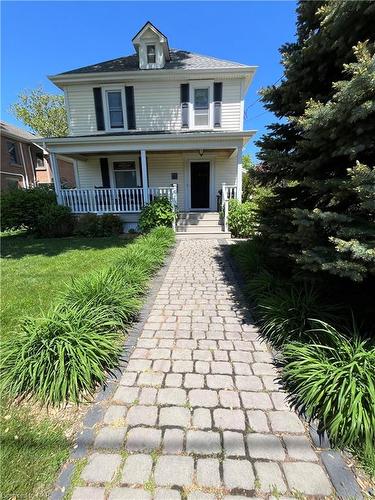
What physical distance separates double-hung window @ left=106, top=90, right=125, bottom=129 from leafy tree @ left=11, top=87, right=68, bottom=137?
23.3 meters

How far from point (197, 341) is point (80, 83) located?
13182mm

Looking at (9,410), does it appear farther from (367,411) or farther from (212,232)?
(212,232)

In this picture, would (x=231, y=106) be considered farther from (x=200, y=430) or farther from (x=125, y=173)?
(x=200, y=430)

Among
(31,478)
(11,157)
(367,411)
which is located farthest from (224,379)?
(11,157)

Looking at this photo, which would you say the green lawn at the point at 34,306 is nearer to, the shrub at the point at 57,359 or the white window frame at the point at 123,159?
the shrub at the point at 57,359

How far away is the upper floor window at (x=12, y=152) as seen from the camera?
75.0ft

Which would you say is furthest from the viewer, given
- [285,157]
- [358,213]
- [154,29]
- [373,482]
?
[154,29]

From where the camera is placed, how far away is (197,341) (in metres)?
3.27

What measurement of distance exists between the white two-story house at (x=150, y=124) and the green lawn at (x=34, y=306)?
2955mm

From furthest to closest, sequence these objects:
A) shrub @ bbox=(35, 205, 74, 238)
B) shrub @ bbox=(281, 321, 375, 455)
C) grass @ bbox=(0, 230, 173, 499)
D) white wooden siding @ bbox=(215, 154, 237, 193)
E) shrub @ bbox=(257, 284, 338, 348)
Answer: white wooden siding @ bbox=(215, 154, 237, 193)
shrub @ bbox=(35, 205, 74, 238)
shrub @ bbox=(257, 284, 338, 348)
shrub @ bbox=(281, 321, 375, 455)
grass @ bbox=(0, 230, 173, 499)

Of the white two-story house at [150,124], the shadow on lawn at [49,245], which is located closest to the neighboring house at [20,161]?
the white two-story house at [150,124]

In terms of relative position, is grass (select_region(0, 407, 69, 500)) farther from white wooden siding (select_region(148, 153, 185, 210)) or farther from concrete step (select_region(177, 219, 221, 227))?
white wooden siding (select_region(148, 153, 185, 210))

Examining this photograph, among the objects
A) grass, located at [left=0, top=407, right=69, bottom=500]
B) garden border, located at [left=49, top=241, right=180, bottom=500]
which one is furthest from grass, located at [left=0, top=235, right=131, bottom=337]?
grass, located at [left=0, top=407, right=69, bottom=500]

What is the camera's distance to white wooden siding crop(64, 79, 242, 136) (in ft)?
39.1
